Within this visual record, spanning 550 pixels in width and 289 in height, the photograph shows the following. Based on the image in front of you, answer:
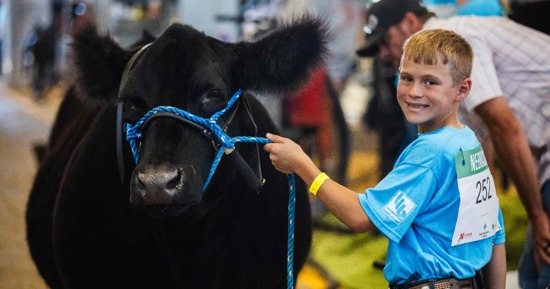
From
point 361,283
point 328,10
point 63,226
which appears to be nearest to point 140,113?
point 63,226

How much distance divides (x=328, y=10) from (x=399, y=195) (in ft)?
26.4

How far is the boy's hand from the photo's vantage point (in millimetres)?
2320

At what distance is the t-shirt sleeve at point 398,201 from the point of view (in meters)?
2.21

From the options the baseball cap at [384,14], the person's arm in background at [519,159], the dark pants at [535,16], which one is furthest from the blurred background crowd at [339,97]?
the person's arm in background at [519,159]

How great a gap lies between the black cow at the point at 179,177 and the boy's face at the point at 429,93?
0.58 meters

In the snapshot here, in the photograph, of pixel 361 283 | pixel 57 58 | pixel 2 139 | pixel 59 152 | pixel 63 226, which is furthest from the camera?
pixel 57 58

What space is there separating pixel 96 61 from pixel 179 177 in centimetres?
80

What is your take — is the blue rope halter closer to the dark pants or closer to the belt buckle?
the belt buckle

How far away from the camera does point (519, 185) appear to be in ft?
11.0

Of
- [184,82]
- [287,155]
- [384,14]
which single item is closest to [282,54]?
[184,82]

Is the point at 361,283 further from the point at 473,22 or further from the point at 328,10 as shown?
the point at 328,10

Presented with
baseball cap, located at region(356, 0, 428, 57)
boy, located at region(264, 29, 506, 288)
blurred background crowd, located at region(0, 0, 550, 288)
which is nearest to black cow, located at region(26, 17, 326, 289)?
blurred background crowd, located at region(0, 0, 550, 288)

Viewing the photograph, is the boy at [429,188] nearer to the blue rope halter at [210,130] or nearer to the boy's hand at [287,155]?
the boy's hand at [287,155]

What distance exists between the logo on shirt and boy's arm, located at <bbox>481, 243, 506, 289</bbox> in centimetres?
56
